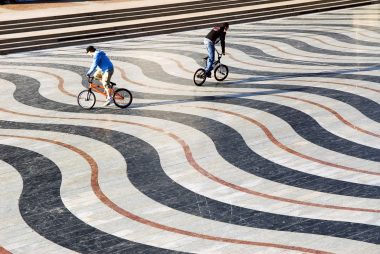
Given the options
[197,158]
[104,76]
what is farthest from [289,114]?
[104,76]

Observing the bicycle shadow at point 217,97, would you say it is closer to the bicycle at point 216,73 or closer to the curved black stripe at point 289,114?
the curved black stripe at point 289,114

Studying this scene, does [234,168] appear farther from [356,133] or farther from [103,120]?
[103,120]

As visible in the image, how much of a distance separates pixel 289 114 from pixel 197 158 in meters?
3.70

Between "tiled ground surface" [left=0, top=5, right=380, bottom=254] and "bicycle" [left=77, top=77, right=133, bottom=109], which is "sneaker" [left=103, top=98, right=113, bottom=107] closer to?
"bicycle" [left=77, top=77, right=133, bottom=109]

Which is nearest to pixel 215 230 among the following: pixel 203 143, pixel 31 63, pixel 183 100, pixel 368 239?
pixel 368 239

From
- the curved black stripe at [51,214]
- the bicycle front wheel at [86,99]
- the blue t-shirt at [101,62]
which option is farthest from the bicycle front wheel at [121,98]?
the curved black stripe at [51,214]

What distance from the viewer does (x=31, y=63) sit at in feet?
84.6

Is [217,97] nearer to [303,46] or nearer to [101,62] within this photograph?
[101,62]

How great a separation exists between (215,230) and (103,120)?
7.19 meters

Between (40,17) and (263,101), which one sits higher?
(40,17)

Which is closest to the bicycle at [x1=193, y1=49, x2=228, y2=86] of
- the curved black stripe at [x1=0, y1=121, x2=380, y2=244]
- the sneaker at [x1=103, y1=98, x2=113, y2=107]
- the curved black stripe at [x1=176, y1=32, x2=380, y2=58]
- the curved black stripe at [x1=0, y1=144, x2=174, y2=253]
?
the sneaker at [x1=103, y1=98, x2=113, y2=107]

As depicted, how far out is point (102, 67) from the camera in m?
18.8

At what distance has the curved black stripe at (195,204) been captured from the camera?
11477 mm

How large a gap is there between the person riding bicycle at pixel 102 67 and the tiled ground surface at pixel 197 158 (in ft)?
2.31
